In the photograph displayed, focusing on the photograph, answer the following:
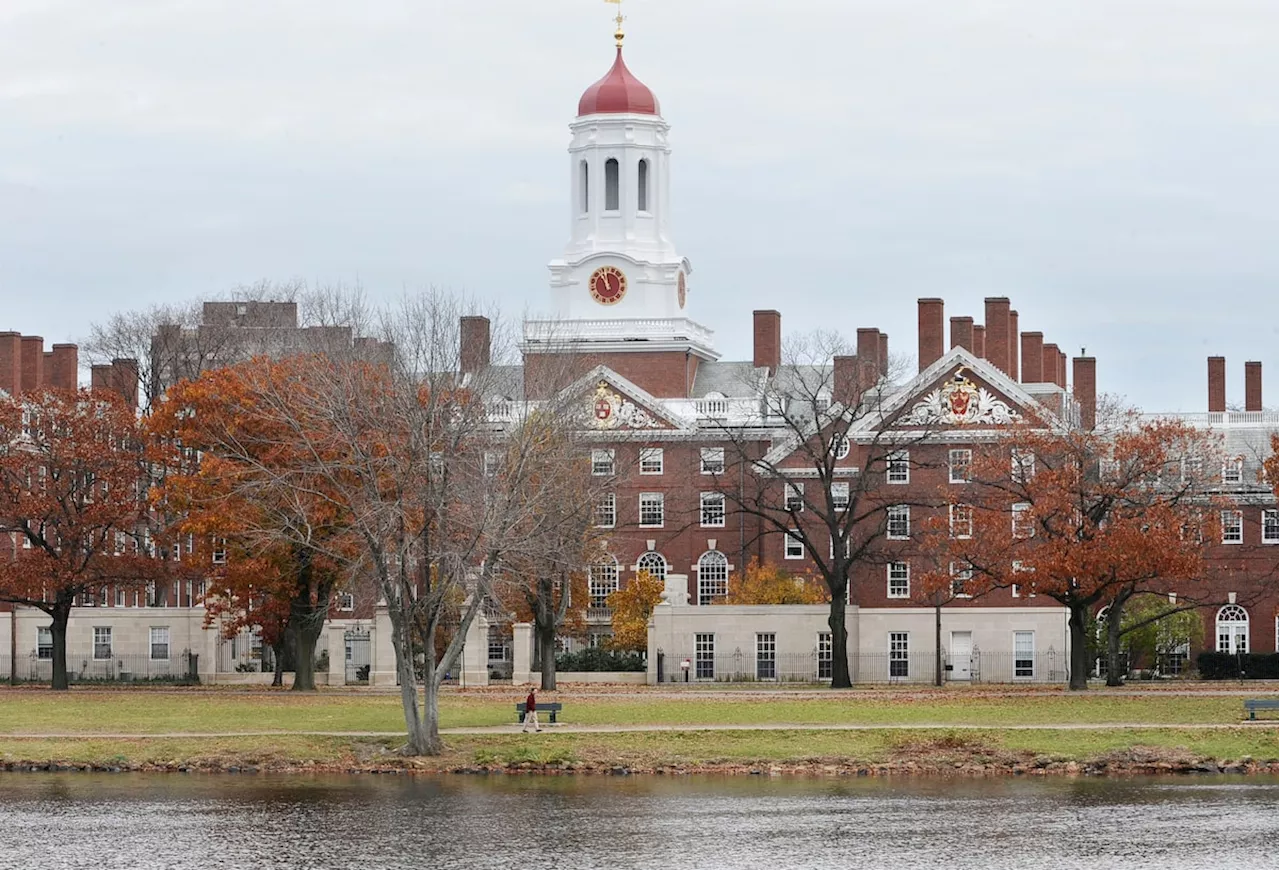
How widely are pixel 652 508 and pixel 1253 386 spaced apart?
2841cm

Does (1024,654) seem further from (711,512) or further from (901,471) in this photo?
(711,512)

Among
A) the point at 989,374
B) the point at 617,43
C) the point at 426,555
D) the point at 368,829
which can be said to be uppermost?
the point at 617,43

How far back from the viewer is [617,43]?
10550 cm

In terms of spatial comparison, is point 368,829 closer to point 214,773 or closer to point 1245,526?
point 214,773

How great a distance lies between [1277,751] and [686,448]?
158ft

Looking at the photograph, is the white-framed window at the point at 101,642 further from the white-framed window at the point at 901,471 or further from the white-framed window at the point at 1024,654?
the white-framed window at the point at 1024,654

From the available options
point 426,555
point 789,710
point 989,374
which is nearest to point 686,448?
point 989,374

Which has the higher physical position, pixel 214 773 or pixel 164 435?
pixel 164 435

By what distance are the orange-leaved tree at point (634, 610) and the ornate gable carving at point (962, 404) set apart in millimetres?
11122

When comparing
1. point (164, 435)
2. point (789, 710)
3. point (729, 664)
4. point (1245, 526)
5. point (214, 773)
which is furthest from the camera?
point (1245, 526)

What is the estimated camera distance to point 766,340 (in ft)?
360

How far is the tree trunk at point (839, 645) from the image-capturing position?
75000 mm

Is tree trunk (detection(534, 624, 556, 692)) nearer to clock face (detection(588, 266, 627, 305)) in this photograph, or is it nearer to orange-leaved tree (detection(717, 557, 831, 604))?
orange-leaved tree (detection(717, 557, 831, 604))

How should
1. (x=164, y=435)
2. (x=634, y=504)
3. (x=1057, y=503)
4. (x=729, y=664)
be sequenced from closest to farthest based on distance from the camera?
(x=1057, y=503) < (x=164, y=435) < (x=729, y=664) < (x=634, y=504)
